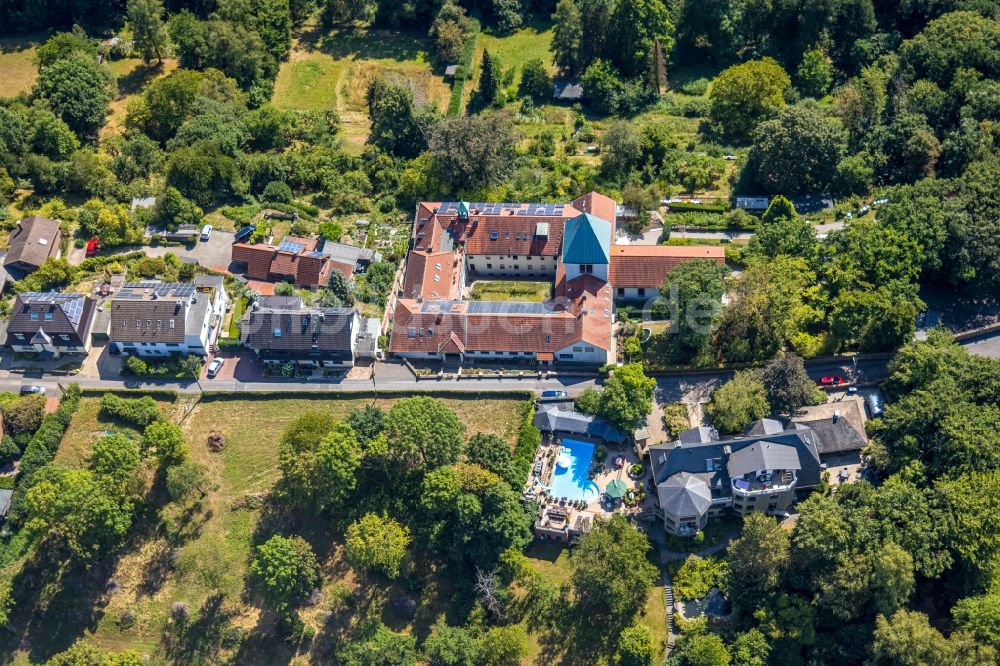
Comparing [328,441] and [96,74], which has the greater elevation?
[96,74]

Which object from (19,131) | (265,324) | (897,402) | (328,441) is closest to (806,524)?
(897,402)

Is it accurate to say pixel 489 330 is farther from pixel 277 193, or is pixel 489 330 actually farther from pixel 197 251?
pixel 197 251

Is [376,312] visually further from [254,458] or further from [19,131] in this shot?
[19,131]

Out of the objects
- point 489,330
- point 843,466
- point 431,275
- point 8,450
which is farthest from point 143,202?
point 843,466

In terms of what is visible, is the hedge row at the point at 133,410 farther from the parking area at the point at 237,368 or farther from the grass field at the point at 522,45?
the grass field at the point at 522,45

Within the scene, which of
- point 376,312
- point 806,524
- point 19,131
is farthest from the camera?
point 19,131

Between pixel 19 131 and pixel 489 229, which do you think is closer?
pixel 489 229

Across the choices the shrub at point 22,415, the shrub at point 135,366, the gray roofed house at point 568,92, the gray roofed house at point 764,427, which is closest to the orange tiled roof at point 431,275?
the shrub at point 135,366
